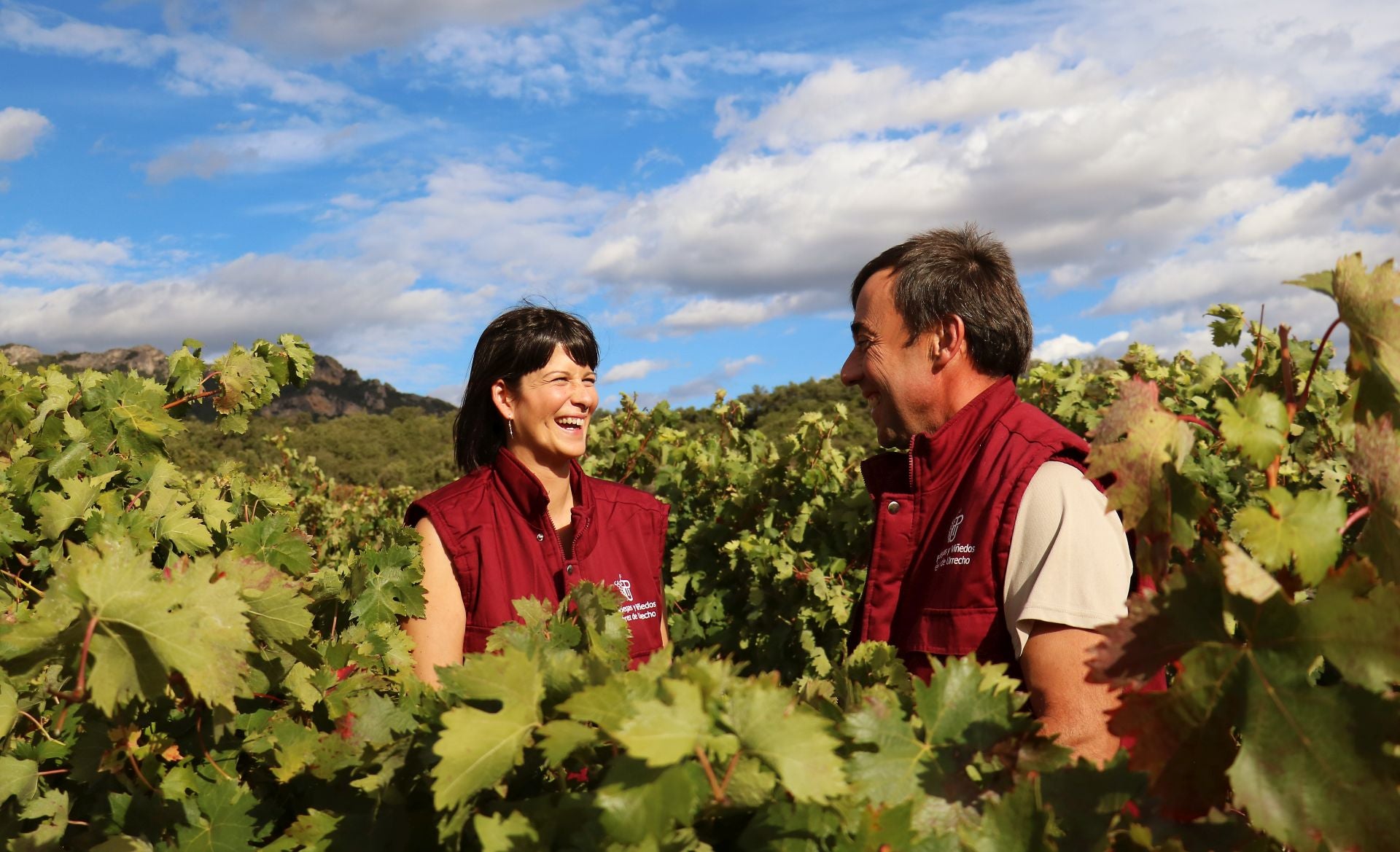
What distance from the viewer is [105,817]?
1543 millimetres

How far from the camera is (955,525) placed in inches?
97.8

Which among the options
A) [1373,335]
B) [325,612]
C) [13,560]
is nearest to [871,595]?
[325,612]

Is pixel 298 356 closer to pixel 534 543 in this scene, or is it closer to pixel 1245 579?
pixel 534 543

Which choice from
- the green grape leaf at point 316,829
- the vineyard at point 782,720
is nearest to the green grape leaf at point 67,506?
the vineyard at point 782,720

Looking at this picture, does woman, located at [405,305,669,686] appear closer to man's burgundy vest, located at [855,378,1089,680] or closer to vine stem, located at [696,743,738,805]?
man's burgundy vest, located at [855,378,1089,680]

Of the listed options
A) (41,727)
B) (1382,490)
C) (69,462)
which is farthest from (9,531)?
(1382,490)

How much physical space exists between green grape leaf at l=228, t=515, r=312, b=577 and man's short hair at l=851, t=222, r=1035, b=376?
66.4 inches

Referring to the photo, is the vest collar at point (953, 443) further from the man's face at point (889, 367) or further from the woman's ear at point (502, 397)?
the woman's ear at point (502, 397)

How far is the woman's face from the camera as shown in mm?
3928

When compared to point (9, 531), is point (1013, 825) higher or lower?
lower

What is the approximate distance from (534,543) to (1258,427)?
2804 millimetres

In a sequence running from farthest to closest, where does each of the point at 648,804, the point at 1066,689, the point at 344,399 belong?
the point at 344,399, the point at 1066,689, the point at 648,804

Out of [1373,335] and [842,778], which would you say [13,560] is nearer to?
[842,778]

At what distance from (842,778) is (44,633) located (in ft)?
2.80
